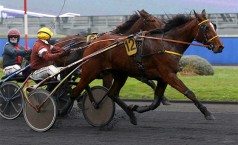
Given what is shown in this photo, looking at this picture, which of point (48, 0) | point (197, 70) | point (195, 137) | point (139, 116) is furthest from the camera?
point (48, 0)

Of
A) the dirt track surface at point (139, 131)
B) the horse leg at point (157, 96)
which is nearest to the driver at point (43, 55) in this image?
the dirt track surface at point (139, 131)

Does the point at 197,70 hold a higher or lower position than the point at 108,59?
lower

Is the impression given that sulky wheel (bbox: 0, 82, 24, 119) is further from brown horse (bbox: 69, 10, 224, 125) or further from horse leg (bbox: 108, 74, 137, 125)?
horse leg (bbox: 108, 74, 137, 125)

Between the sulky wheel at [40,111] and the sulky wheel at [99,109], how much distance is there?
65cm

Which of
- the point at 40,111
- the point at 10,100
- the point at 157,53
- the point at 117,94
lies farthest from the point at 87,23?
the point at 157,53

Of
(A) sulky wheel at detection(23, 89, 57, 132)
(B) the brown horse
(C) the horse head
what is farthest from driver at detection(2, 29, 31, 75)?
(C) the horse head

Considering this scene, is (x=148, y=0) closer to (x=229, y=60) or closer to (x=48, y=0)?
(x=48, y=0)

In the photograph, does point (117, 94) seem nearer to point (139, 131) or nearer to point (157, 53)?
point (139, 131)

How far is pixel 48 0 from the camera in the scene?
33.4m

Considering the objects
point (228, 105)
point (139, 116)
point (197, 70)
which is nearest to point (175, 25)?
point (139, 116)

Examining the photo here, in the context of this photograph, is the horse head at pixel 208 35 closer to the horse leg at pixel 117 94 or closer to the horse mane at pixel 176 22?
the horse mane at pixel 176 22

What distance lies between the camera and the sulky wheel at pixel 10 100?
383 inches

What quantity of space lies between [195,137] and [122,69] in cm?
163

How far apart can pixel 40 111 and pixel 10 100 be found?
157 cm
